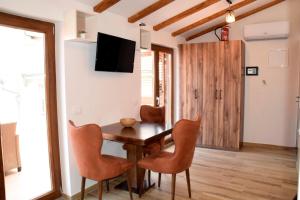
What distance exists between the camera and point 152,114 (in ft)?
12.6

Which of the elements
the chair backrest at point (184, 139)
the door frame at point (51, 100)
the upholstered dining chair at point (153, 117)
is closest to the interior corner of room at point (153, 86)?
the door frame at point (51, 100)

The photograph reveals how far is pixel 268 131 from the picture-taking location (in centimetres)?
507

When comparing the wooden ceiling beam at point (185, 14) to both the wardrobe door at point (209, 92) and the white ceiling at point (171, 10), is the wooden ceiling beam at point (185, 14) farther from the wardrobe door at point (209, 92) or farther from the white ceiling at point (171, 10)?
the wardrobe door at point (209, 92)

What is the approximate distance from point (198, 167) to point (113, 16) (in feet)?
8.75

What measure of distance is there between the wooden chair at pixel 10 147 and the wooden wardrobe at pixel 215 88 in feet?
10.4

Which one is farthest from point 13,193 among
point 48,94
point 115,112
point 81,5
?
point 81,5

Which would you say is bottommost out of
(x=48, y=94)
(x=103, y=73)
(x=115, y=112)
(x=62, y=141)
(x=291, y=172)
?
(x=291, y=172)

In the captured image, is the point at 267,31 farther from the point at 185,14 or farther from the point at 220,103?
the point at 185,14

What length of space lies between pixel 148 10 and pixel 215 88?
2120 millimetres

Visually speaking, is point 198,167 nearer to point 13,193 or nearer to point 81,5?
point 13,193

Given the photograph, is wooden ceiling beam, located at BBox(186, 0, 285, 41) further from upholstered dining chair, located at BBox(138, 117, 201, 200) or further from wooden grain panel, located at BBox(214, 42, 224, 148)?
upholstered dining chair, located at BBox(138, 117, 201, 200)

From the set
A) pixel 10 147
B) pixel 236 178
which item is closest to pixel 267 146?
pixel 236 178

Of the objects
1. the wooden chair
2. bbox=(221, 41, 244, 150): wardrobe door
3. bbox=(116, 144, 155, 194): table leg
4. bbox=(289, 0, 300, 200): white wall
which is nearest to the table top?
bbox=(116, 144, 155, 194): table leg

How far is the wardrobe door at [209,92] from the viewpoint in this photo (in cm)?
484
